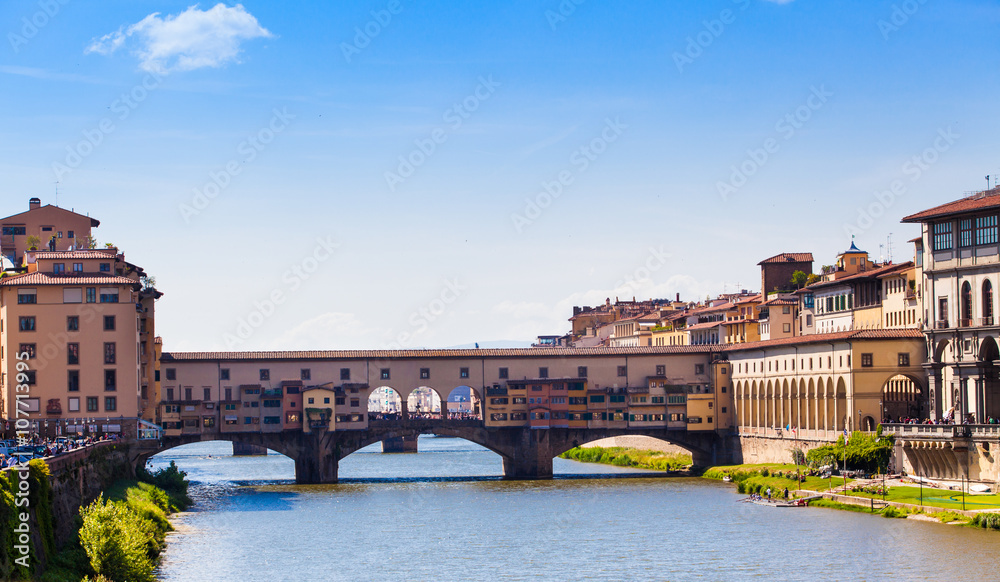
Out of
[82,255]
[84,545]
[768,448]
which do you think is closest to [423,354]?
[768,448]

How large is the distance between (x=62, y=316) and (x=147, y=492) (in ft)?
51.3

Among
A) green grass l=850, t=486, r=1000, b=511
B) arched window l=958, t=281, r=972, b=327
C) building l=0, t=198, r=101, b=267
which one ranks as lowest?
green grass l=850, t=486, r=1000, b=511

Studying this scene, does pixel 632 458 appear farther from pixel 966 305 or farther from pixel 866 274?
pixel 966 305

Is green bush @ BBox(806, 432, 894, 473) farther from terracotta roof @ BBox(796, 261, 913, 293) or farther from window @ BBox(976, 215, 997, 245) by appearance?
terracotta roof @ BBox(796, 261, 913, 293)

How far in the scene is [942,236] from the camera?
77562 millimetres

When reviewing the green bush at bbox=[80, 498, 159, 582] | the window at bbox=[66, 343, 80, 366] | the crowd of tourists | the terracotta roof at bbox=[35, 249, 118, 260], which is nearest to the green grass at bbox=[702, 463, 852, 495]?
the crowd of tourists

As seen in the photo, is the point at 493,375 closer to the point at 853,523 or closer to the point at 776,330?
the point at 776,330

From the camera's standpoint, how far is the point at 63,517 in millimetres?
49469

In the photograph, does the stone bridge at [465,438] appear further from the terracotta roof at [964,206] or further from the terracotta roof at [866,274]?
the terracotta roof at [964,206]

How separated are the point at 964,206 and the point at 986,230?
206 cm

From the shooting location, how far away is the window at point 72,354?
7975 centimetres

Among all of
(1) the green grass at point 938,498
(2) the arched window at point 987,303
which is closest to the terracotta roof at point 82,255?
(1) the green grass at point 938,498

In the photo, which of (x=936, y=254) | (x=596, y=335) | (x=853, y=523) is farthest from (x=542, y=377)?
(x=596, y=335)

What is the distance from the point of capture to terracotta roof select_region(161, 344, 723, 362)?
9606 cm
